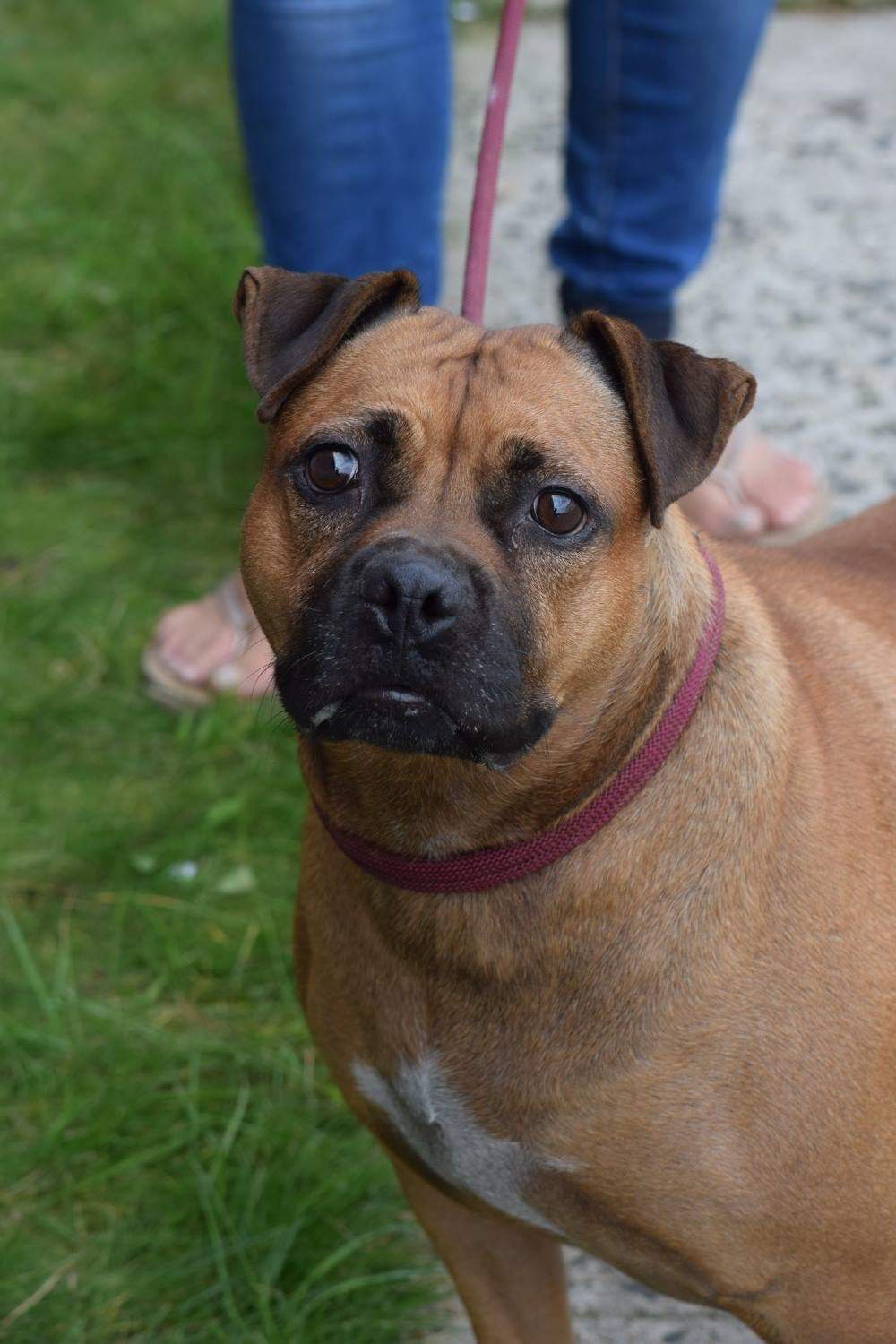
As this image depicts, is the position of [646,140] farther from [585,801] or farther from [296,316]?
[585,801]

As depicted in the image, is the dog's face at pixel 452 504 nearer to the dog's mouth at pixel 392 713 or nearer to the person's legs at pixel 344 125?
the dog's mouth at pixel 392 713

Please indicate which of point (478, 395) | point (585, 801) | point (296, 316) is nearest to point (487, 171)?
point (296, 316)

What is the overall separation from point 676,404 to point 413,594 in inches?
20.5

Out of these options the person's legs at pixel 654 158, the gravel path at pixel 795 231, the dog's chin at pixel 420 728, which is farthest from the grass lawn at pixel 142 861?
the person's legs at pixel 654 158

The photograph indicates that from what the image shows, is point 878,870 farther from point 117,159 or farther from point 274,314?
point 117,159

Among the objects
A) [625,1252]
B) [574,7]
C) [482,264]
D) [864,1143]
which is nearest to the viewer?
[864,1143]

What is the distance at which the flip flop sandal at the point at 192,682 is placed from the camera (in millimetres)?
4285

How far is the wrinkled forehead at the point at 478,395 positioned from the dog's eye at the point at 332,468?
0.04 meters

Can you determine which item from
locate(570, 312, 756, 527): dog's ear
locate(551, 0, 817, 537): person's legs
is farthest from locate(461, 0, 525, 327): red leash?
locate(551, 0, 817, 537): person's legs

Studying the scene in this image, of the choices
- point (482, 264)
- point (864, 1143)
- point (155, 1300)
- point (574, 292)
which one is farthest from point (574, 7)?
point (155, 1300)

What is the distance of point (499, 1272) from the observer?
2646 mm

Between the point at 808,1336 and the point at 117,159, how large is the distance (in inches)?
228

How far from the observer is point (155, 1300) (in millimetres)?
2945

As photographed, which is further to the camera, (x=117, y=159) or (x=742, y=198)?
(x=117, y=159)
